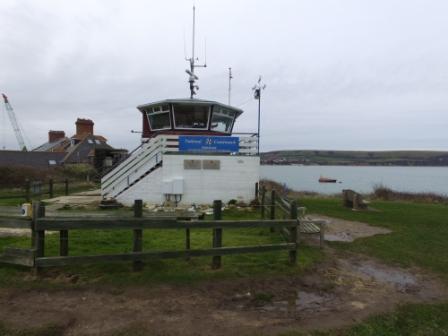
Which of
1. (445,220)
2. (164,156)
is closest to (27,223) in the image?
(164,156)

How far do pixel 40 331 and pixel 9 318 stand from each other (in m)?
0.66

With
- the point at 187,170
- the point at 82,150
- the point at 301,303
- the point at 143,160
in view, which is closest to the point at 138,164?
the point at 143,160

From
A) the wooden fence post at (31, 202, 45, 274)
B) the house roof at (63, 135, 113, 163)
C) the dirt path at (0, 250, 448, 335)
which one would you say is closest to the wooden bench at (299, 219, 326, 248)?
the dirt path at (0, 250, 448, 335)

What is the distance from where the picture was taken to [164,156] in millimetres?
15961

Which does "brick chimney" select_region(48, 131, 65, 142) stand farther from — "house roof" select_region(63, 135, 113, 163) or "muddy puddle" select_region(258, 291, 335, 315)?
"muddy puddle" select_region(258, 291, 335, 315)

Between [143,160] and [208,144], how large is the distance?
3181mm

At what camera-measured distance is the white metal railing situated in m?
16.2

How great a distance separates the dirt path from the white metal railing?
35.4 feet

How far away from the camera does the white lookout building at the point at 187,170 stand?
634 inches

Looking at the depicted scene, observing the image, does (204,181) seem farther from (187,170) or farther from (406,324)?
(406,324)

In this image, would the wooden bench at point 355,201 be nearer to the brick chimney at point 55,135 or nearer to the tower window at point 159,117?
the tower window at point 159,117

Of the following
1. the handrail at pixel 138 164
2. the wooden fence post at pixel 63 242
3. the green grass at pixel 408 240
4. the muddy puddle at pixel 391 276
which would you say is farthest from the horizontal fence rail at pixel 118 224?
the handrail at pixel 138 164

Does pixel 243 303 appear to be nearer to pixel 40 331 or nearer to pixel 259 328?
pixel 259 328

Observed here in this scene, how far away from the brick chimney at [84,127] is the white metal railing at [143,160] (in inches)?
1672
